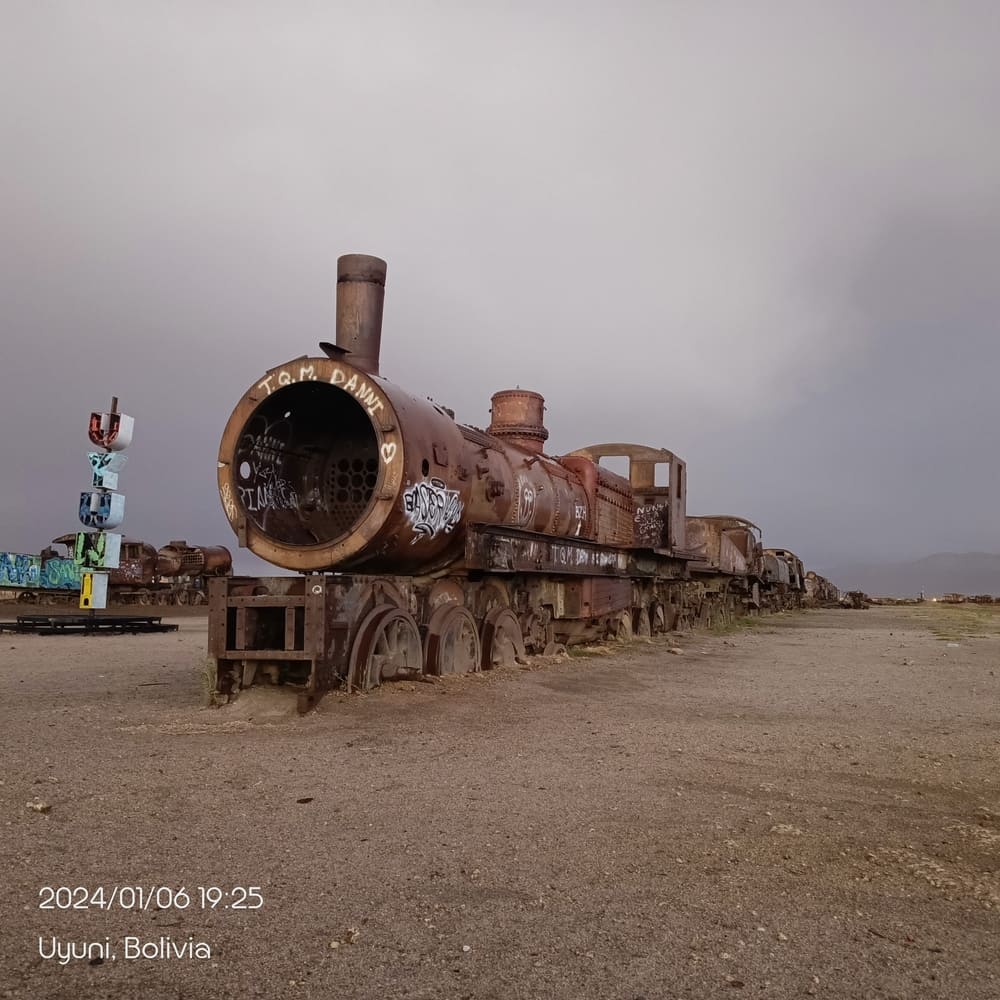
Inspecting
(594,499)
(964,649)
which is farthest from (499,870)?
(964,649)

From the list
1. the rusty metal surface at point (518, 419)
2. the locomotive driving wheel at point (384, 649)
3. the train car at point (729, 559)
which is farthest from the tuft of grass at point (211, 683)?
the train car at point (729, 559)

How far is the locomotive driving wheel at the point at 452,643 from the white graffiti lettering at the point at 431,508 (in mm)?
1057

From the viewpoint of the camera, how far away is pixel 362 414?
10.3 m

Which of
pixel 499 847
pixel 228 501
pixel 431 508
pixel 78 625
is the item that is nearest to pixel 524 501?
pixel 431 508

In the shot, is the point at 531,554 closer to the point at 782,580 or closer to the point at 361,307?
the point at 361,307

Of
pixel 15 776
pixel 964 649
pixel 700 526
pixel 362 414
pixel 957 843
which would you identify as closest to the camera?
pixel 957 843

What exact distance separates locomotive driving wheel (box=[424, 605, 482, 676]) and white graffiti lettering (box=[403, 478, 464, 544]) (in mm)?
1057

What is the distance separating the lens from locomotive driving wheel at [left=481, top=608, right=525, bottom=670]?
37.4 ft

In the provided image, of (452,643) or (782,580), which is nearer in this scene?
(452,643)

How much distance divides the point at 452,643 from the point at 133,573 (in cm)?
2937

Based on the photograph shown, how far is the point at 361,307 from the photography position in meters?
10.1

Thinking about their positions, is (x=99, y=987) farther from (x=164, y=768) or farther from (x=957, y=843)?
(x=957, y=843)

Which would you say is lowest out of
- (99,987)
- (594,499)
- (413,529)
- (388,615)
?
(99,987)

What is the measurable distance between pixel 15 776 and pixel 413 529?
4.44 metres
